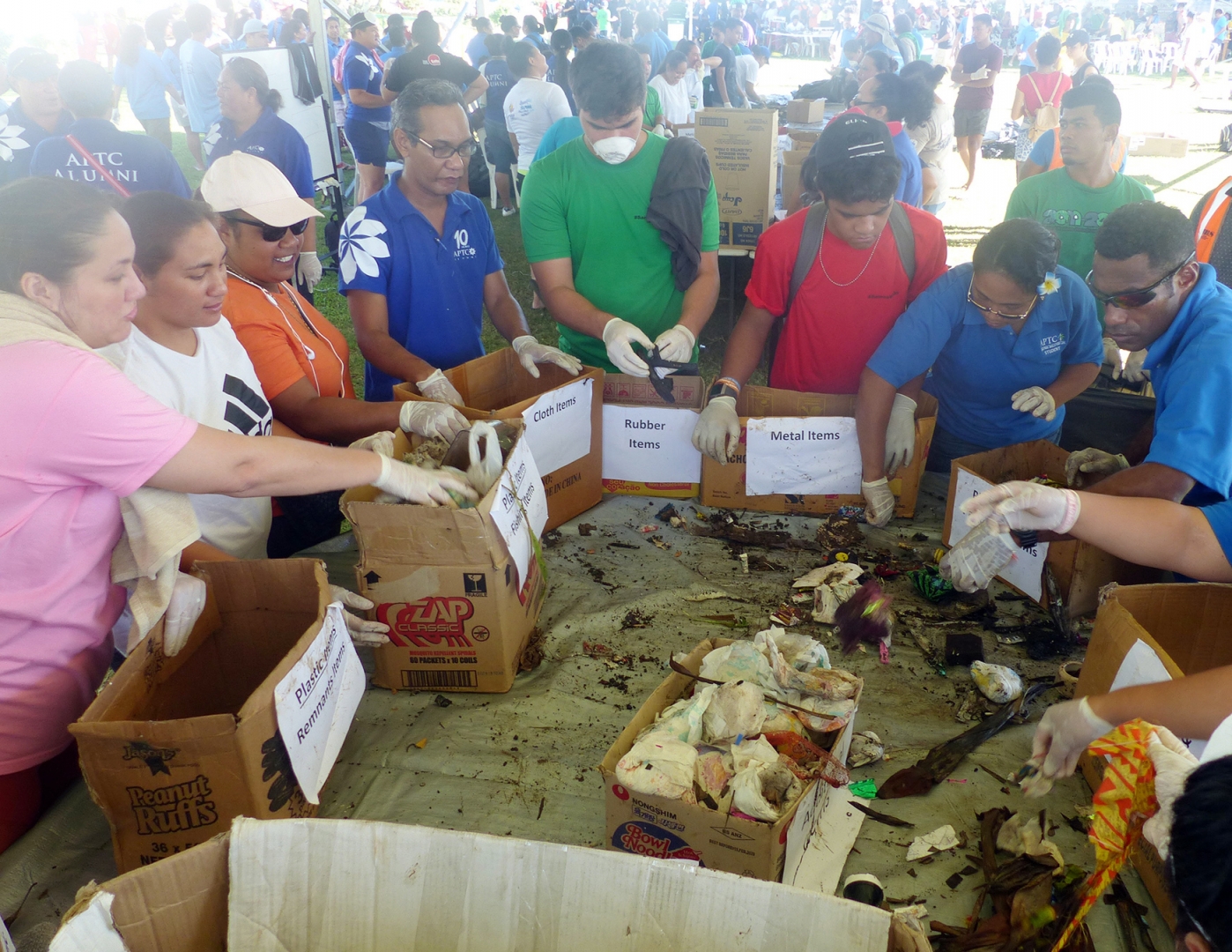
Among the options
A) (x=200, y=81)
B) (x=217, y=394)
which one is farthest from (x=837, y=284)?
(x=200, y=81)

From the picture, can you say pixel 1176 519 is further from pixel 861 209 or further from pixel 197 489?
pixel 197 489

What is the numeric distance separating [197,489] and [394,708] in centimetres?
85

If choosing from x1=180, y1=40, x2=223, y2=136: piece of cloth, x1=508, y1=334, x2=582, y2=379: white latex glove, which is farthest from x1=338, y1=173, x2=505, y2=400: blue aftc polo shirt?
x1=180, y1=40, x2=223, y2=136: piece of cloth

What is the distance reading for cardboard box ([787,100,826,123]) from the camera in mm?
8234

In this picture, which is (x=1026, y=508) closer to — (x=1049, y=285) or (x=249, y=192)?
(x=1049, y=285)

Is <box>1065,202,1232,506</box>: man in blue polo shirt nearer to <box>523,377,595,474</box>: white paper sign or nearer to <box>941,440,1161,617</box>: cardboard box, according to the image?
<box>941,440,1161,617</box>: cardboard box

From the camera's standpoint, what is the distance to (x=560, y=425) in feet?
9.71

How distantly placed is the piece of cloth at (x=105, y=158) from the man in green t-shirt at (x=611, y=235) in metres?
2.34

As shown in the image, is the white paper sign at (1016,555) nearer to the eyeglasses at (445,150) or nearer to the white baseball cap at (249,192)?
the eyeglasses at (445,150)

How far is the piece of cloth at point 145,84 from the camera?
9.88m

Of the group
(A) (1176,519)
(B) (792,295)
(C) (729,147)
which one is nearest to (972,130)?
(C) (729,147)

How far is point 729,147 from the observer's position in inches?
231

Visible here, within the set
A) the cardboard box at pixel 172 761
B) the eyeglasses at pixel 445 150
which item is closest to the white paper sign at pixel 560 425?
the eyeglasses at pixel 445 150

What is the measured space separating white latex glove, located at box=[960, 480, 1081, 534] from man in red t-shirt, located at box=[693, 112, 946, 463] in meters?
0.88
